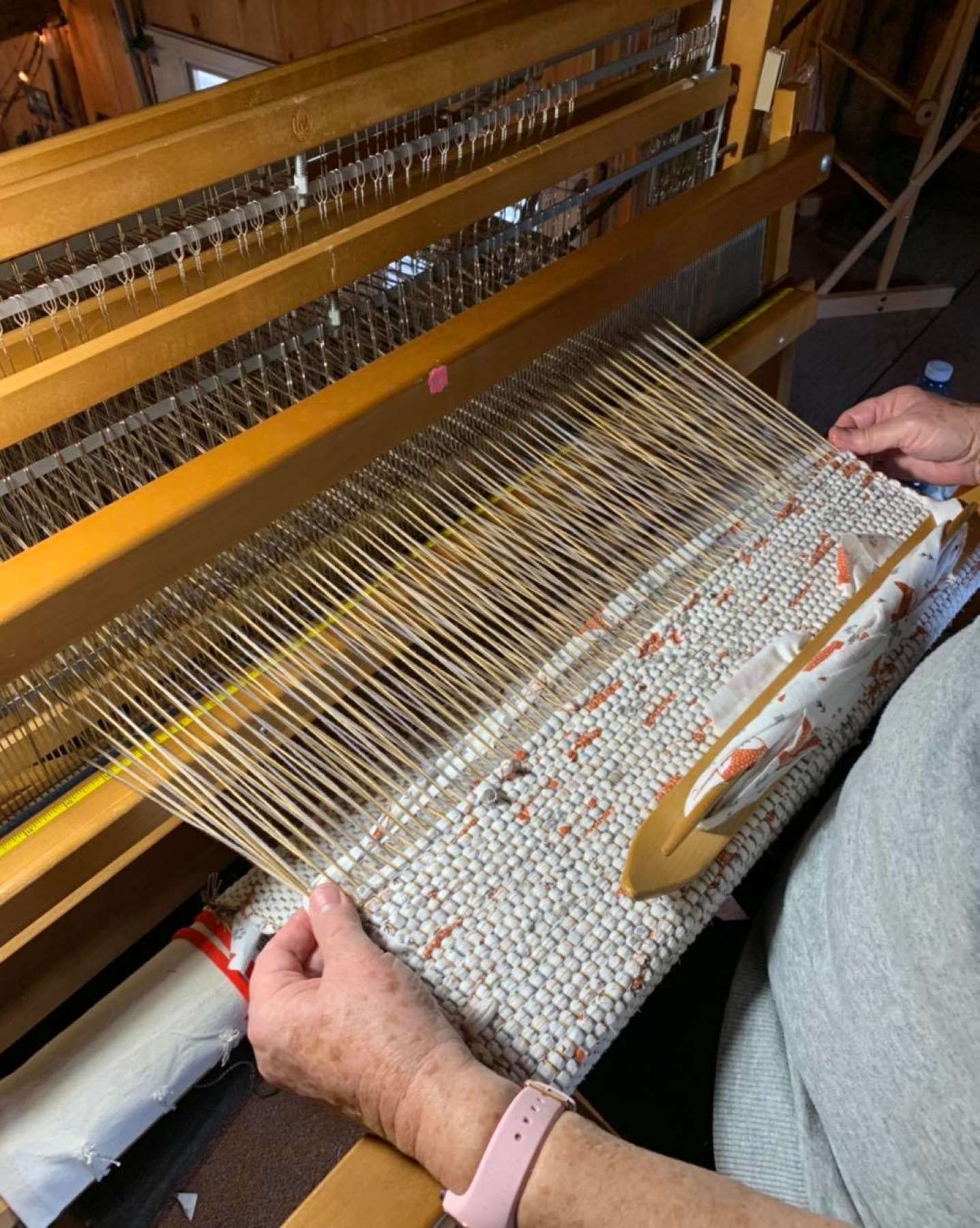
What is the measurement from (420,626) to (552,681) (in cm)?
14

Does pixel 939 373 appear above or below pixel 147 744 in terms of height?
below

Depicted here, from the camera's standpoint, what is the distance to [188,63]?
319 centimetres

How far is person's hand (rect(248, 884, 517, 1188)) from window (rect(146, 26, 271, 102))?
2996 mm

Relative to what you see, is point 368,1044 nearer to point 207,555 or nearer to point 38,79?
point 207,555

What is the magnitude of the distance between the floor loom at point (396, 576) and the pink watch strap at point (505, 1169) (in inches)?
1.5

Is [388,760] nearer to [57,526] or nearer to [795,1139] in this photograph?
[57,526]

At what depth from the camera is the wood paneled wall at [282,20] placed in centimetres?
263

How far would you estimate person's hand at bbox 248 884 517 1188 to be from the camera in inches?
25.0

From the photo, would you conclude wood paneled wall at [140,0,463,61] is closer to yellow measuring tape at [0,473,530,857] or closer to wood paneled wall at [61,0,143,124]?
wood paneled wall at [61,0,143,124]

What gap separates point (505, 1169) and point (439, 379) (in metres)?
0.64

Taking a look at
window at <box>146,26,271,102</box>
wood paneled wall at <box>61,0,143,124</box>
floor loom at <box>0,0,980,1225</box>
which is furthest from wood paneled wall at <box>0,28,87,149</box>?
floor loom at <box>0,0,980,1225</box>

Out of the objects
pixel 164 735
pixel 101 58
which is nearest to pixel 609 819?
pixel 164 735

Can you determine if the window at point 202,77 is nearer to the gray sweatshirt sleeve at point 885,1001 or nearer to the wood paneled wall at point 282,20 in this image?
the wood paneled wall at point 282,20

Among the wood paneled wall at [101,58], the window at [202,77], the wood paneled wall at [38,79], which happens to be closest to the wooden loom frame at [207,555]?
the window at [202,77]
